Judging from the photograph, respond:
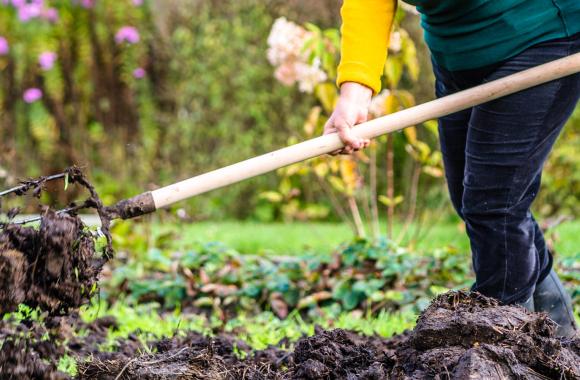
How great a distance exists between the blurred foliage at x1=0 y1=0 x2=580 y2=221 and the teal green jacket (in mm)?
5363

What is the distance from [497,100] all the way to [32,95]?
6618 millimetres

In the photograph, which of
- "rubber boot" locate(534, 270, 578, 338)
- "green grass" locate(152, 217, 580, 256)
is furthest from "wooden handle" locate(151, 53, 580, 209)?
"green grass" locate(152, 217, 580, 256)

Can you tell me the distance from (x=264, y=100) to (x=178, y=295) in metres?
4.13

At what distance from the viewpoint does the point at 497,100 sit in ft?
7.89

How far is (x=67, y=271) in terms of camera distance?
2043mm

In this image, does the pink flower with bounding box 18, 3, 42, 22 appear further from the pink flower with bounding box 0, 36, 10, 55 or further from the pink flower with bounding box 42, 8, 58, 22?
the pink flower with bounding box 0, 36, 10, 55

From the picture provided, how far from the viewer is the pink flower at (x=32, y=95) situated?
26.5 feet

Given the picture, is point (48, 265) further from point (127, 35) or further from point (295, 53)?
point (127, 35)

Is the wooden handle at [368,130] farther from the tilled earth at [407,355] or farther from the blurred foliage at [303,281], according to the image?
the blurred foliage at [303,281]

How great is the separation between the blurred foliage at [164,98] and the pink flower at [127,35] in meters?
0.11

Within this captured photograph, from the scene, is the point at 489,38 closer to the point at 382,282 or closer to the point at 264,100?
the point at 382,282

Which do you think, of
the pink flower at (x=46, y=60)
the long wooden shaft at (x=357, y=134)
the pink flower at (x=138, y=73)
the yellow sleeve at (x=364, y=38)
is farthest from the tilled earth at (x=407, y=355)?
the pink flower at (x=138, y=73)

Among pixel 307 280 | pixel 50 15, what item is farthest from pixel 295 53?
pixel 50 15

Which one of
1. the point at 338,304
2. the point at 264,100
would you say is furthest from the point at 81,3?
the point at 338,304
